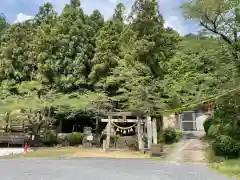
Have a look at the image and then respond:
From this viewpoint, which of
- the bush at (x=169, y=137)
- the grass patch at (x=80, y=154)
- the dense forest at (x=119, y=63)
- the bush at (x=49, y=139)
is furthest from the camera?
the bush at (x=49, y=139)

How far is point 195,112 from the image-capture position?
24.8m

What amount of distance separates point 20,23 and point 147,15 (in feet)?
34.6

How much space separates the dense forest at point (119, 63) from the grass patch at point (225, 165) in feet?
6.36

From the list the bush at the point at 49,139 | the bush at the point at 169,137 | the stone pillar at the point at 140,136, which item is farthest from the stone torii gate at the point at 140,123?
the bush at the point at 49,139

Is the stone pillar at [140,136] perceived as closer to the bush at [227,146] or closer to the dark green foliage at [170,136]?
the dark green foliage at [170,136]

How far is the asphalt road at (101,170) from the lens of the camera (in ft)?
33.0

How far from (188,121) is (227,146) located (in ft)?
36.7

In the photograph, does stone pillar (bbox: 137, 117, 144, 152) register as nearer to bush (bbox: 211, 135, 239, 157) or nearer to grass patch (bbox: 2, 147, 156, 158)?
grass patch (bbox: 2, 147, 156, 158)

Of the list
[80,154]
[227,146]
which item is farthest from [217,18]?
[80,154]

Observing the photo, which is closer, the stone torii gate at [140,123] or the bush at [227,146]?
the bush at [227,146]

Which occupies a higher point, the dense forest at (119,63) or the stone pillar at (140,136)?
the dense forest at (119,63)

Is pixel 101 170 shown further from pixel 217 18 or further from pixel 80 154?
pixel 217 18

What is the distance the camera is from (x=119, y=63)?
20359mm

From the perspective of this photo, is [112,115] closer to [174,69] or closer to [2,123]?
[174,69]
